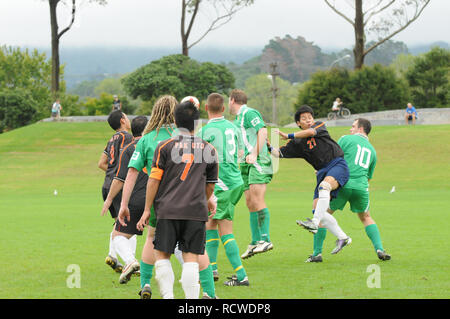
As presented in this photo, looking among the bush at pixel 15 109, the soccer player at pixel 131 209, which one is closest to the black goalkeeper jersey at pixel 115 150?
the soccer player at pixel 131 209

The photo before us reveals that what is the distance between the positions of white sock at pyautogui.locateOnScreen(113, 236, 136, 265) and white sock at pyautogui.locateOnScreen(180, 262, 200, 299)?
73.1 inches

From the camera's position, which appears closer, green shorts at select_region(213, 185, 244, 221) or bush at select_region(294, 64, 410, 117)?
green shorts at select_region(213, 185, 244, 221)

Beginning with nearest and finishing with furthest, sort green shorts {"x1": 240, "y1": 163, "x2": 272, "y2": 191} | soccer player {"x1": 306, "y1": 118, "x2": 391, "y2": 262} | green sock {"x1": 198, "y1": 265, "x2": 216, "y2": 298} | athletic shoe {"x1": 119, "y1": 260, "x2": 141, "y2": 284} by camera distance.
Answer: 1. green sock {"x1": 198, "y1": 265, "x2": 216, "y2": 298}
2. athletic shoe {"x1": 119, "y1": 260, "x2": 141, "y2": 284}
3. soccer player {"x1": 306, "y1": 118, "x2": 391, "y2": 262}
4. green shorts {"x1": 240, "y1": 163, "x2": 272, "y2": 191}

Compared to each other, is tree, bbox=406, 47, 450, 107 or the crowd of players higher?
tree, bbox=406, 47, 450, 107

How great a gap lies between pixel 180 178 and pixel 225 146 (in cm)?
176

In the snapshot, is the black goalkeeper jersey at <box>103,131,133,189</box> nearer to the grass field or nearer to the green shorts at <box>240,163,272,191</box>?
the grass field

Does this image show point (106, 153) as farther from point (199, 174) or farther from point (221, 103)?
point (199, 174)

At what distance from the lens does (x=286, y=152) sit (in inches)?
378

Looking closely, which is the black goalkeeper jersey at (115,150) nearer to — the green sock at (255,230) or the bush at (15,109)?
the green sock at (255,230)

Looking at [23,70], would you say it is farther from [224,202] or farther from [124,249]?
[224,202]

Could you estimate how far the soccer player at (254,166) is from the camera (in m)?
9.20

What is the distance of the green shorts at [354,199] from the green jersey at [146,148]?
11.3 feet

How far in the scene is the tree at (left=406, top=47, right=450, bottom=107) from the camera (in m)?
59.1

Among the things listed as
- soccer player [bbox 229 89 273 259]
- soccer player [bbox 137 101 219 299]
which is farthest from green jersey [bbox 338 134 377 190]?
soccer player [bbox 137 101 219 299]
